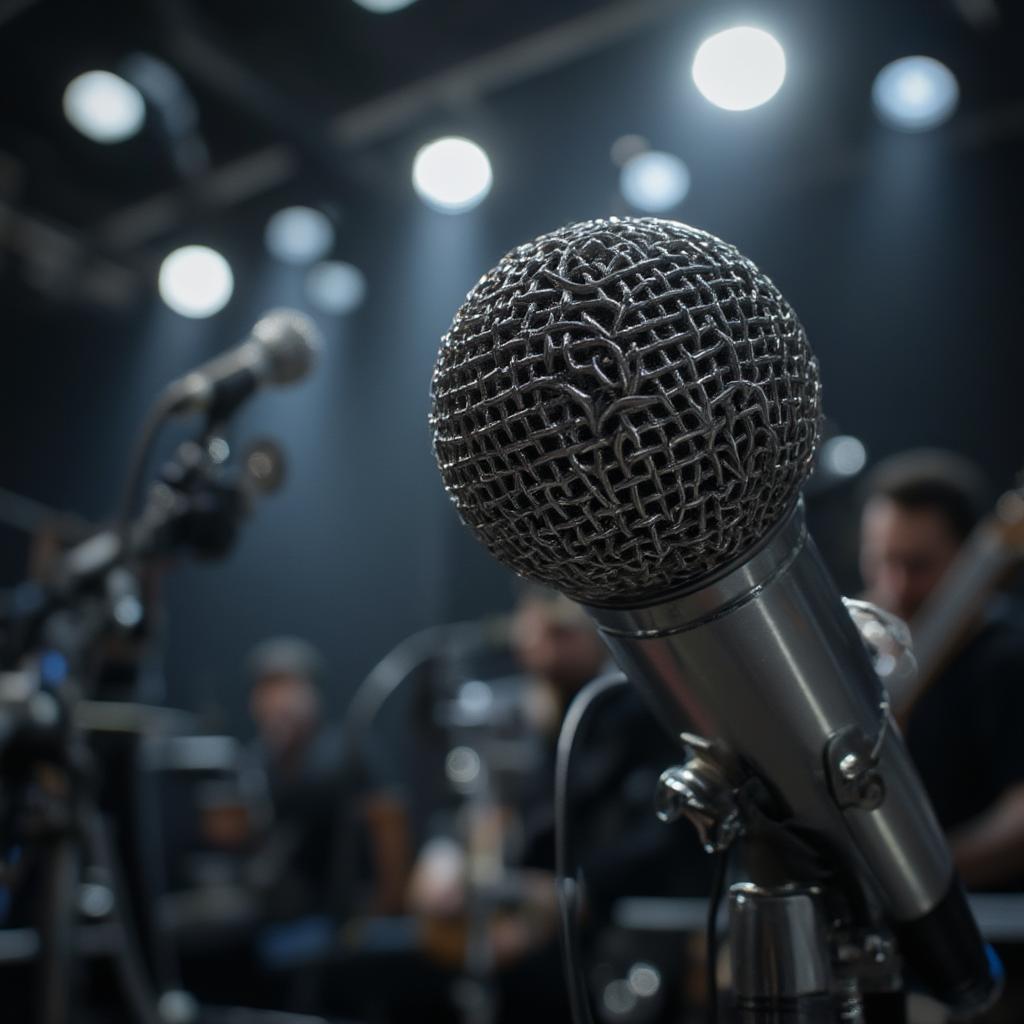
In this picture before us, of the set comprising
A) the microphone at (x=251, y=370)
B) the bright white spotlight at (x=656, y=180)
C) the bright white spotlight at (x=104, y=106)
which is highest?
the bright white spotlight at (x=104, y=106)

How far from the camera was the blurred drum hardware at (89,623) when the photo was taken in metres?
1.15

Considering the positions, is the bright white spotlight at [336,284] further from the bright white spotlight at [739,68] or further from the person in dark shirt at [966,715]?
the person in dark shirt at [966,715]

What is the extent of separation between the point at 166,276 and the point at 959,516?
137 inches

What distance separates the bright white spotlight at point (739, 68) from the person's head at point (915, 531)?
5.67 feet

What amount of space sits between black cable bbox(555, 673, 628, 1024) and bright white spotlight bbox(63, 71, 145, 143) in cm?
358

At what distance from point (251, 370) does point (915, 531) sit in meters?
1.38

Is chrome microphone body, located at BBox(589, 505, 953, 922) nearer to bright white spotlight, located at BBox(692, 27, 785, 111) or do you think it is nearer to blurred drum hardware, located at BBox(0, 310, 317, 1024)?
blurred drum hardware, located at BBox(0, 310, 317, 1024)

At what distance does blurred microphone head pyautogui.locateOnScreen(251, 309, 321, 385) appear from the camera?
3.93ft

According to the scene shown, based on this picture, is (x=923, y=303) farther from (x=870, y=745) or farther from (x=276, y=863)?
(x=870, y=745)

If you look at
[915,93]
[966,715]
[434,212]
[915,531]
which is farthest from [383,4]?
[966,715]

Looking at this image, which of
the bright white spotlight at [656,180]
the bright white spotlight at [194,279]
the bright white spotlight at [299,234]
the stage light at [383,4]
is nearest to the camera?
the stage light at [383,4]

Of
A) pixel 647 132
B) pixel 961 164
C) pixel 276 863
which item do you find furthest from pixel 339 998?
pixel 961 164

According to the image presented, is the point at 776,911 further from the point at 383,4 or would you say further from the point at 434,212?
the point at 434,212

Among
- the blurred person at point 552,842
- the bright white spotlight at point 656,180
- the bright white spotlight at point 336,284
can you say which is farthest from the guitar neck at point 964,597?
the bright white spotlight at point 336,284
